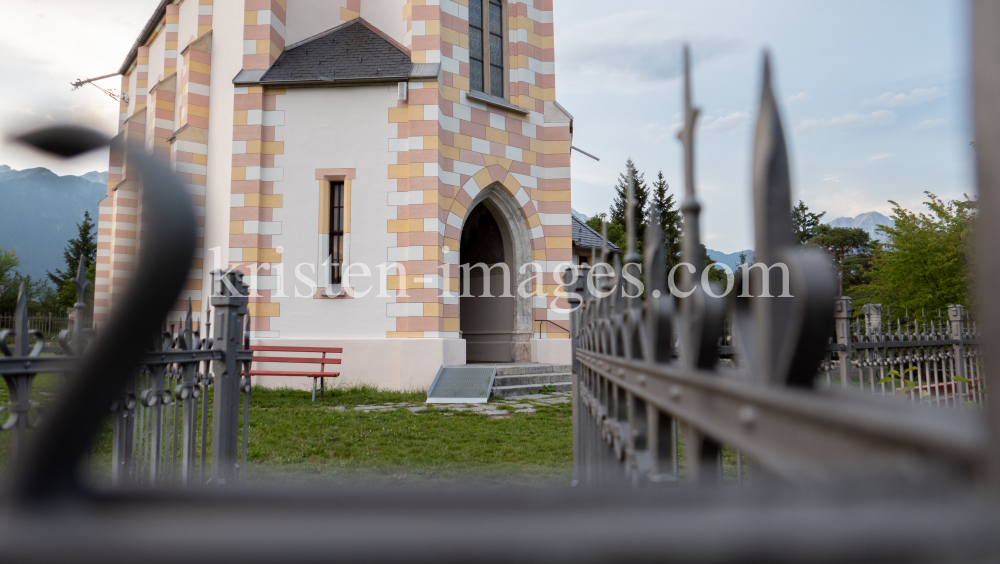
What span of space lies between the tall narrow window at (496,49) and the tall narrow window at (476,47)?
26 cm

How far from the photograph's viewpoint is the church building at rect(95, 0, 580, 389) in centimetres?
1011

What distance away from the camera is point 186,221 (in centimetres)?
51

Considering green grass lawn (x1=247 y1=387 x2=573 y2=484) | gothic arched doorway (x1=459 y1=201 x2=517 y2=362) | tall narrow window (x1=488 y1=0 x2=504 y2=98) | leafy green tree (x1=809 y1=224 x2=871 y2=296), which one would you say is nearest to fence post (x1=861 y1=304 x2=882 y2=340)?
green grass lawn (x1=247 y1=387 x2=573 y2=484)

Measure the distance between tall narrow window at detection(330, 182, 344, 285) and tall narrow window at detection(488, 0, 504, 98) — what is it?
3.82m

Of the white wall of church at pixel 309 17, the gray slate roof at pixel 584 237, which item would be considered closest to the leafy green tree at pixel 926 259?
the gray slate roof at pixel 584 237

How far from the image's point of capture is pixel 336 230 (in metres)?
10.5

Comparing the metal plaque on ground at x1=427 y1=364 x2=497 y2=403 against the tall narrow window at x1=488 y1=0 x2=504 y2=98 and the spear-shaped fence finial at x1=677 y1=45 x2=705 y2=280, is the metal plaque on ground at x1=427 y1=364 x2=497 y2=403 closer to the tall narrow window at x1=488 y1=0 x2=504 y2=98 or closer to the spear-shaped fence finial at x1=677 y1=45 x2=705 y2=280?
the tall narrow window at x1=488 y1=0 x2=504 y2=98

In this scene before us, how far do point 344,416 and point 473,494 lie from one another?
7.22 m

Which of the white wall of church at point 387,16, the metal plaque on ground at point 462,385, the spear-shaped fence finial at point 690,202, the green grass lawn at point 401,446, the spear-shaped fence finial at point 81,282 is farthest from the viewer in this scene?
the white wall of church at point 387,16

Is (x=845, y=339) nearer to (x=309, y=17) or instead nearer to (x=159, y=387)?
(x=159, y=387)

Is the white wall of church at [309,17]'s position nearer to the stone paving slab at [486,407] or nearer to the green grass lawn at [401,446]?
the green grass lawn at [401,446]

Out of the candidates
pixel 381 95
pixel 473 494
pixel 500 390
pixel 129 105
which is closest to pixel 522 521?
pixel 473 494

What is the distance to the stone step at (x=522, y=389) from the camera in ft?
31.1

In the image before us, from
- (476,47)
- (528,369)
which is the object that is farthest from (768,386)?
(476,47)
